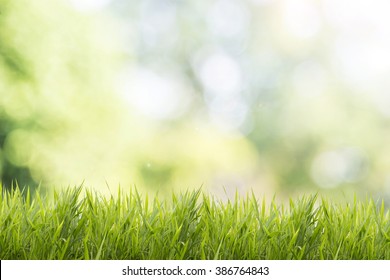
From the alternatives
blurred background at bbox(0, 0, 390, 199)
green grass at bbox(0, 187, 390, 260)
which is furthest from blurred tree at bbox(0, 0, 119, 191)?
green grass at bbox(0, 187, 390, 260)

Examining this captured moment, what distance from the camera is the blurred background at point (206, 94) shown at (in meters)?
9.88

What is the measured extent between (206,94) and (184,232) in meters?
9.10

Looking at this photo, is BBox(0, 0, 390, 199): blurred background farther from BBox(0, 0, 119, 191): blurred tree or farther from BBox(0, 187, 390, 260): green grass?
BBox(0, 187, 390, 260): green grass

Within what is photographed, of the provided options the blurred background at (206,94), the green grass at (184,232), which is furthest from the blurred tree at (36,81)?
the green grass at (184,232)

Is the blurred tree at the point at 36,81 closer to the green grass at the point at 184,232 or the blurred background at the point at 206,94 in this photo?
the blurred background at the point at 206,94

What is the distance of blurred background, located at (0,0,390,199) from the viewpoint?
9883mm

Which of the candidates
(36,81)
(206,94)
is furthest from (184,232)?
(206,94)

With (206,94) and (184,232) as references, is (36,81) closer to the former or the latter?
(206,94)

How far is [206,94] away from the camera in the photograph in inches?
468

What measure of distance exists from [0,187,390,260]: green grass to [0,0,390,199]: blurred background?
6859 millimetres

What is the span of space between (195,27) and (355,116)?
3.61 m
